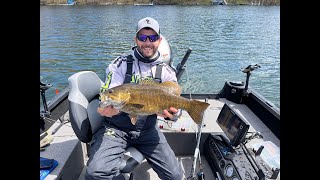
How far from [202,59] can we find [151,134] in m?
13.5

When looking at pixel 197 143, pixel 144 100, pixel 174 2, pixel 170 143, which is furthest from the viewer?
pixel 174 2

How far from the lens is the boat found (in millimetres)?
3260

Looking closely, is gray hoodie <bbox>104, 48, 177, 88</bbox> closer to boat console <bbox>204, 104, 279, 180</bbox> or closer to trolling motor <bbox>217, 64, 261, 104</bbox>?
boat console <bbox>204, 104, 279, 180</bbox>

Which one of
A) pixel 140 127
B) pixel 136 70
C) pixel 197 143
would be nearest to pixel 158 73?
pixel 136 70

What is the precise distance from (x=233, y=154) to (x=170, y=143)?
1.03 m

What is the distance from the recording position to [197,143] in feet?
12.6

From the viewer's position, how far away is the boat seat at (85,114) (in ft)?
10.1

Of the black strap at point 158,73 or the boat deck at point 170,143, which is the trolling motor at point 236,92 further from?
the black strap at point 158,73

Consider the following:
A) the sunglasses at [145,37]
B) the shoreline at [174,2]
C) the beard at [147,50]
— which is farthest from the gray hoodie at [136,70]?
the shoreline at [174,2]

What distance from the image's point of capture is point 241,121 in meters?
3.58

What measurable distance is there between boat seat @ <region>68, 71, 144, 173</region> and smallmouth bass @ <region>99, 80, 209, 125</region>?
24.4 inches

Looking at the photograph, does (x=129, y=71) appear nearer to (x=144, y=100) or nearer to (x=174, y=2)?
(x=144, y=100)
